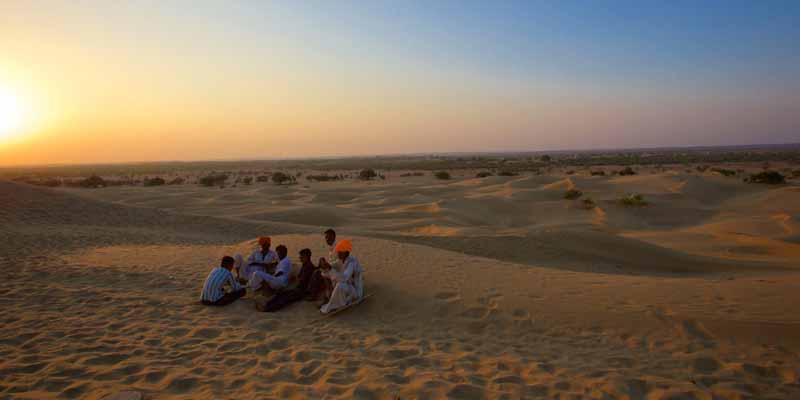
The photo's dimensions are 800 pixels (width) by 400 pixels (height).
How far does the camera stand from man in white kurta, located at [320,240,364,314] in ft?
22.4

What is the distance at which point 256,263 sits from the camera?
8133 mm

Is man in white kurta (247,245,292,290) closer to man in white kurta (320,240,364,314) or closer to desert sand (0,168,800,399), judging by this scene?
desert sand (0,168,800,399)

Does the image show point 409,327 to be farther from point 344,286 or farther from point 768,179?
point 768,179

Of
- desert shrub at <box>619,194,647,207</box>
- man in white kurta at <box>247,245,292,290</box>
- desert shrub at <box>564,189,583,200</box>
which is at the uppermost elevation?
man in white kurta at <box>247,245,292,290</box>

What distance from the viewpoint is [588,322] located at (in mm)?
6273

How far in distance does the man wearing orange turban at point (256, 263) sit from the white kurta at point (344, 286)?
1.73 meters

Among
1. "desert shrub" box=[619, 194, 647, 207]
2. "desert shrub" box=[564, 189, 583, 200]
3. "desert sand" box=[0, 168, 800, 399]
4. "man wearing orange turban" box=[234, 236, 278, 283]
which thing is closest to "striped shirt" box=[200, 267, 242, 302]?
"desert sand" box=[0, 168, 800, 399]

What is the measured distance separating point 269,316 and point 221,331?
0.82 metres

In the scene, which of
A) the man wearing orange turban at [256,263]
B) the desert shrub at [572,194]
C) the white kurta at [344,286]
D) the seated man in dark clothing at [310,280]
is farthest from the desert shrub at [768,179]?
the man wearing orange turban at [256,263]

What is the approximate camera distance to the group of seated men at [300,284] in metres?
6.90

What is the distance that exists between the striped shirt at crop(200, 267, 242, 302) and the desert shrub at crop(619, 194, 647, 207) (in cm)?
2284

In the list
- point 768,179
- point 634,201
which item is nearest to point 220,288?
point 634,201

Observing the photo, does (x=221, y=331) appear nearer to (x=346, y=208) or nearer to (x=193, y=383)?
(x=193, y=383)

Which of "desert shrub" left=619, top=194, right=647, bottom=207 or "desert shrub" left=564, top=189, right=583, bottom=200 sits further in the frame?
"desert shrub" left=564, top=189, right=583, bottom=200
